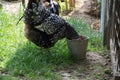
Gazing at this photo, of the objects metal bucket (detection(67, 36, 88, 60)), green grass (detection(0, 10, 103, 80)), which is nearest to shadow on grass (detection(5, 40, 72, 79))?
green grass (detection(0, 10, 103, 80))

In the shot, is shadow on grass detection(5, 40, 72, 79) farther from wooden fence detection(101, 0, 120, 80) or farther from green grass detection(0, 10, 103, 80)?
wooden fence detection(101, 0, 120, 80)

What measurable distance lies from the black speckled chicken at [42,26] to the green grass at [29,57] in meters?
0.29

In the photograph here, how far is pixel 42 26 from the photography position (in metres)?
5.96

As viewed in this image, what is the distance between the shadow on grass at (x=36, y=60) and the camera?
5535 millimetres

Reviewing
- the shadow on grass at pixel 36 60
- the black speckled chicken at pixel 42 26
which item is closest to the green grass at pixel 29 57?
the shadow on grass at pixel 36 60

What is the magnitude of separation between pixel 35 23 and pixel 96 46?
1843mm

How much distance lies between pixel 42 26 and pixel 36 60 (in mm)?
653

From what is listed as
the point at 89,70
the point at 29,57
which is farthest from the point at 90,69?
the point at 29,57

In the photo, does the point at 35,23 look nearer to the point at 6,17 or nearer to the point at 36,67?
the point at 36,67

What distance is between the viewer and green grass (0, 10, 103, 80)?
5496 millimetres

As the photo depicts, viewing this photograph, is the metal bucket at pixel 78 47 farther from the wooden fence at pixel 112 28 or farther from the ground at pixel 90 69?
the wooden fence at pixel 112 28

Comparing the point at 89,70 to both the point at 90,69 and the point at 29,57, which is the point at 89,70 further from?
the point at 29,57

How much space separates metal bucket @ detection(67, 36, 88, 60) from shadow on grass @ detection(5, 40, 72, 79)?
17 cm

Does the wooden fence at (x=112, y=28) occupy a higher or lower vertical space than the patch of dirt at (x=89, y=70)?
higher
